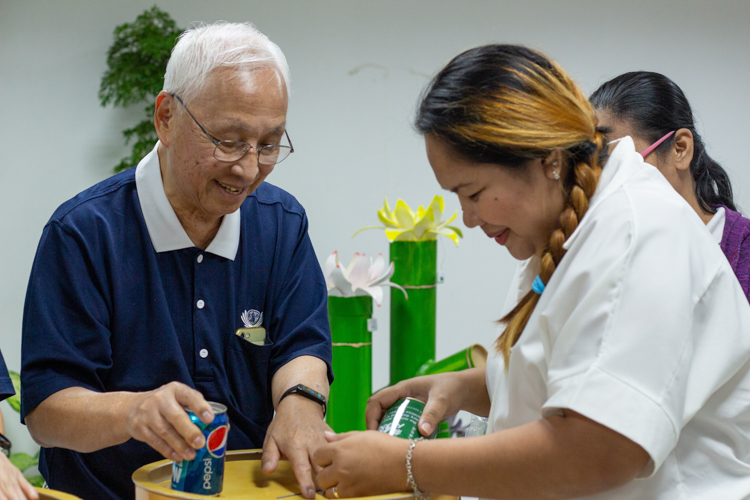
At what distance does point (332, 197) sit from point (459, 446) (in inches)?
98.6

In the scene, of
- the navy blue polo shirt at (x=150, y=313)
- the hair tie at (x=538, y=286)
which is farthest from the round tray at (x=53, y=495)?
the hair tie at (x=538, y=286)

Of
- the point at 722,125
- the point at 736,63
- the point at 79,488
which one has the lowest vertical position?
the point at 79,488

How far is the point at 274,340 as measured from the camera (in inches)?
61.5

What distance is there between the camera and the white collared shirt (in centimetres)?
90

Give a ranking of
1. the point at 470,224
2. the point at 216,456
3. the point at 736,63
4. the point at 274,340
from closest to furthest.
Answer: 1. the point at 216,456
2. the point at 470,224
3. the point at 274,340
4. the point at 736,63

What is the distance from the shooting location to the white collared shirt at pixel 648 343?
90 centimetres

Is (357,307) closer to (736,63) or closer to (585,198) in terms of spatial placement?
(585,198)

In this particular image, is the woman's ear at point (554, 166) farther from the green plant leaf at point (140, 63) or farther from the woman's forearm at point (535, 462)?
the green plant leaf at point (140, 63)

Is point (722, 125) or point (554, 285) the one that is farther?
point (722, 125)

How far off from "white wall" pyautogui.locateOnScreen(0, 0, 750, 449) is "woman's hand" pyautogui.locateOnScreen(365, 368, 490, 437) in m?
2.08

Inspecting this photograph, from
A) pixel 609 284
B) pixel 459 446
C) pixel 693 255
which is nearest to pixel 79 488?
pixel 459 446

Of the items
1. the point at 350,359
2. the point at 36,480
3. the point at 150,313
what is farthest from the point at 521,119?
the point at 36,480

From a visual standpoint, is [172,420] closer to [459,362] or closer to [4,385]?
[4,385]

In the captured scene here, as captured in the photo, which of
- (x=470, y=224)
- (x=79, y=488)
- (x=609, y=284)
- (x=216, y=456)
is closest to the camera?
(x=609, y=284)
